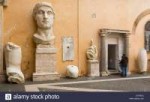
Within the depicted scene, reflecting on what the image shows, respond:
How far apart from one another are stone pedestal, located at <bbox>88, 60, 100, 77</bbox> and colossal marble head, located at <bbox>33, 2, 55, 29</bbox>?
128 inches

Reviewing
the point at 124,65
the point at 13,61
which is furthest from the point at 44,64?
the point at 124,65

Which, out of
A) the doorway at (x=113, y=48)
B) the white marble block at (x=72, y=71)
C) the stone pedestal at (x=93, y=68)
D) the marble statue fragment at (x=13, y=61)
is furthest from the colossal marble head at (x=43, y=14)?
the doorway at (x=113, y=48)

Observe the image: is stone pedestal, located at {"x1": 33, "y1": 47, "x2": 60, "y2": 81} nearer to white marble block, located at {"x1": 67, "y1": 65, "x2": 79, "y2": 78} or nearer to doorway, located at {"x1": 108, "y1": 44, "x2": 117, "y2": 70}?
white marble block, located at {"x1": 67, "y1": 65, "x2": 79, "y2": 78}

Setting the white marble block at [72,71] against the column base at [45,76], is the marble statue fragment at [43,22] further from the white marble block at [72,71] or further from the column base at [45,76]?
the white marble block at [72,71]

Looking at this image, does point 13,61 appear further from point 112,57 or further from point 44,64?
point 112,57

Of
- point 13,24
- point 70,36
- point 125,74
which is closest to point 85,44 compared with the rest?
point 70,36

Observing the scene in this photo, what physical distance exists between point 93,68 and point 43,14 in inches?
161

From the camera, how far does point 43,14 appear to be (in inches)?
650

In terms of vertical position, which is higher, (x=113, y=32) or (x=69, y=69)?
(x=113, y=32)

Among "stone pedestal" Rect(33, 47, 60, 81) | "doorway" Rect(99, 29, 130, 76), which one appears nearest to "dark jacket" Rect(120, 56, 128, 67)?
"doorway" Rect(99, 29, 130, 76)

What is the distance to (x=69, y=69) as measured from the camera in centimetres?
1769

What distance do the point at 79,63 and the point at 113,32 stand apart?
2812mm

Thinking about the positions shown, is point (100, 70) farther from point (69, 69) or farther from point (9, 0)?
point (9, 0)

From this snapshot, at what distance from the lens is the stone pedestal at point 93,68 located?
18516 mm
